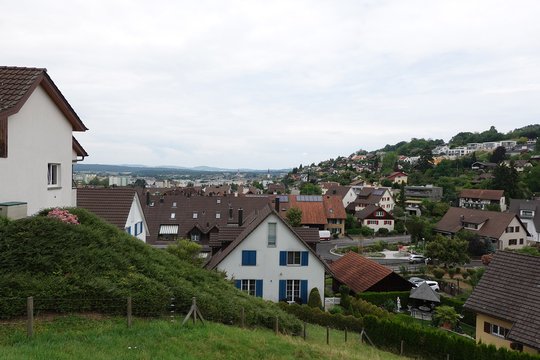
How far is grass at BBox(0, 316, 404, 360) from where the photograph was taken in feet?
Result: 30.6

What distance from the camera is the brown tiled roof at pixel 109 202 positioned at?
945 inches

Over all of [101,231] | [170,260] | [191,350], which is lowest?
[191,350]

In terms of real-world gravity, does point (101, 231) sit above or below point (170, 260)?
above

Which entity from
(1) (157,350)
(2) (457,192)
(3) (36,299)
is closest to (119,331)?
(1) (157,350)

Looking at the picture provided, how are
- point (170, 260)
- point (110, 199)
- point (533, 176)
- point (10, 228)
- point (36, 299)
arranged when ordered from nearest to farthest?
1. point (36, 299)
2. point (10, 228)
3. point (170, 260)
4. point (110, 199)
5. point (533, 176)

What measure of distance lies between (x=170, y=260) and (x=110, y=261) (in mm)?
3471

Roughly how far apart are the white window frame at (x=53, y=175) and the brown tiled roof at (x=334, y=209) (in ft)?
194

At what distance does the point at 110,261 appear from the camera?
13.0 m

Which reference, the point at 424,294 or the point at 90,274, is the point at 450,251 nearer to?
the point at 424,294

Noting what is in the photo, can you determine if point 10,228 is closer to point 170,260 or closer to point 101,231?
point 101,231

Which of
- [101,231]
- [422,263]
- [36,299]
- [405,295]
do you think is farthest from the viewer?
[422,263]

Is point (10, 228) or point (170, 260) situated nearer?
point (10, 228)

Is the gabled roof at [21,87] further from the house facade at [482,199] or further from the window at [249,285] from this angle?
the house facade at [482,199]

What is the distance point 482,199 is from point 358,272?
211ft
